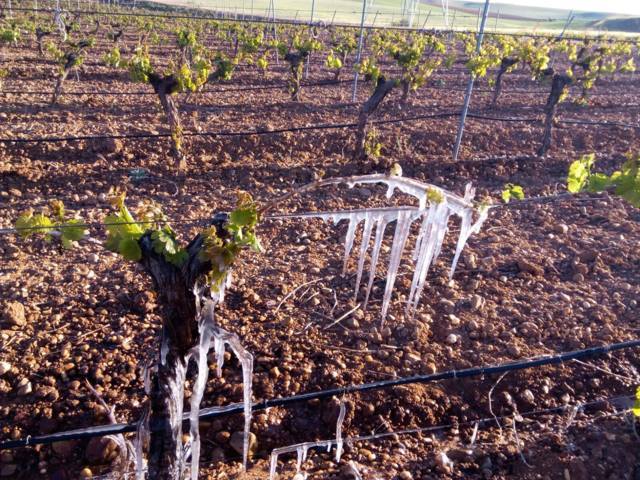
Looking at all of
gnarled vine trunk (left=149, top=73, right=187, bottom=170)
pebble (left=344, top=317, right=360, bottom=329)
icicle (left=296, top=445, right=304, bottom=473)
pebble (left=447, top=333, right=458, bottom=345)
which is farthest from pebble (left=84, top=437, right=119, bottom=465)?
gnarled vine trunk (left=149, top=73, right=187, bottom=170)

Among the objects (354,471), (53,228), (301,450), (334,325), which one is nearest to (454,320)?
(334,325)

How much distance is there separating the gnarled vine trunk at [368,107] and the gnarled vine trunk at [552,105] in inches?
113

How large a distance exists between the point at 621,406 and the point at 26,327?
14.5 ft

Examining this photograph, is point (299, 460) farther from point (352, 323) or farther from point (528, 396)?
point (528, 396)

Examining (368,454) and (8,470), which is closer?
(8,470)

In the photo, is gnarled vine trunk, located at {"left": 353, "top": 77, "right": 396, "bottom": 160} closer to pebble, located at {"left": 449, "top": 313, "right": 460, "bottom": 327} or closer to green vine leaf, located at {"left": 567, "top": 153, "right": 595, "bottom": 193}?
pebble, located at {"left": 449, "top": 313, "right": 460, "bottom": 327}

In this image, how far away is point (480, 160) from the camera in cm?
820

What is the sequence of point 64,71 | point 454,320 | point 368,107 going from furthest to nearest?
point 64,71 < point 368,107 < point 454,320

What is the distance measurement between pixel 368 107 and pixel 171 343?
6003mm

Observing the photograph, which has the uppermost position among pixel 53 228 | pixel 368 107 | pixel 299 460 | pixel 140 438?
pixel 368 107

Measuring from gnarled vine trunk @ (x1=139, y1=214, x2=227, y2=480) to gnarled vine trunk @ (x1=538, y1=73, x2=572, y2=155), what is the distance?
7682 millimetres

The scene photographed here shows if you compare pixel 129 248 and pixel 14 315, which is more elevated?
pixel 129 248

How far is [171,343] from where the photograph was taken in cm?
246

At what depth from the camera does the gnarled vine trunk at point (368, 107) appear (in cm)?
770
